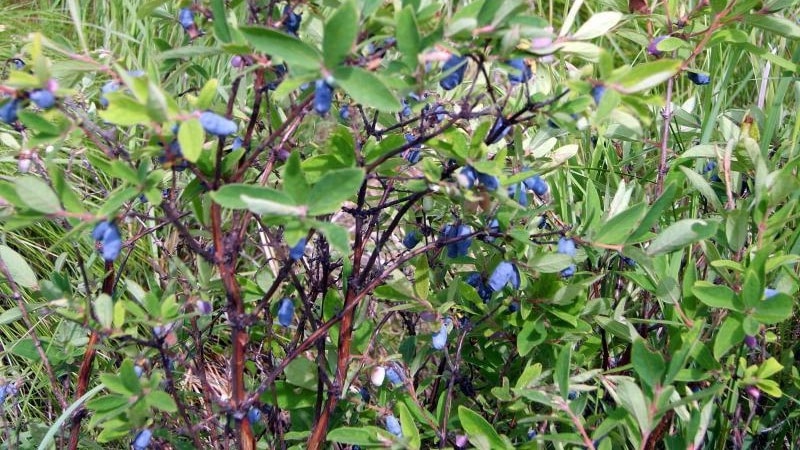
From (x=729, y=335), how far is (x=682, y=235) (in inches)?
6.6

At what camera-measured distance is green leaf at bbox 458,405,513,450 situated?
3.93 feet

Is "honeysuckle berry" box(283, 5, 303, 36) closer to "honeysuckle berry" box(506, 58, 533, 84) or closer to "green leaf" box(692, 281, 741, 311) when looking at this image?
"honeysuckle berry" box(506, 58, 533, 84)

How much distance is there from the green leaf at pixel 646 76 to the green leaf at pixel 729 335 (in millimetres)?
403

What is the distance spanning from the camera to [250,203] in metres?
0.84

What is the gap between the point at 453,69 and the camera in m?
0.96

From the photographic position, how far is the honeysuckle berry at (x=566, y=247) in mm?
1186

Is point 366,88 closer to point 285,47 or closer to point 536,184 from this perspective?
point 285,47

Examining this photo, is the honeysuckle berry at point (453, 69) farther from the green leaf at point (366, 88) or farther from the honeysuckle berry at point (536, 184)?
the honeysuckle berry at point (536, 184)

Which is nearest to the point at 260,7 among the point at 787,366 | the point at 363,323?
the point at 363,323

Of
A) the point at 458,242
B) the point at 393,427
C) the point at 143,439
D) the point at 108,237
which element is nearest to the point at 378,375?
the point at 393,427

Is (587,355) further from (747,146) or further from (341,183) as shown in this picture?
(341,183)

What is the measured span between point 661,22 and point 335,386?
77 centimetres

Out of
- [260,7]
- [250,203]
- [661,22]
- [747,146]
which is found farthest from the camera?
[661,22]

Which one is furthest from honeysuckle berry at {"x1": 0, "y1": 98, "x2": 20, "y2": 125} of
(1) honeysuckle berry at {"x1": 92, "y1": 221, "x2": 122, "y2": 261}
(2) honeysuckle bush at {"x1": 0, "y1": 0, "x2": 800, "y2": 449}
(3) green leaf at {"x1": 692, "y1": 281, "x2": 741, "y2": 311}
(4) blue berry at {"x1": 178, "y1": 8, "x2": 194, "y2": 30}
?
(3) green leaf at {"x1": 692, "y1": 281, "x2": 741, "y2": 311}
